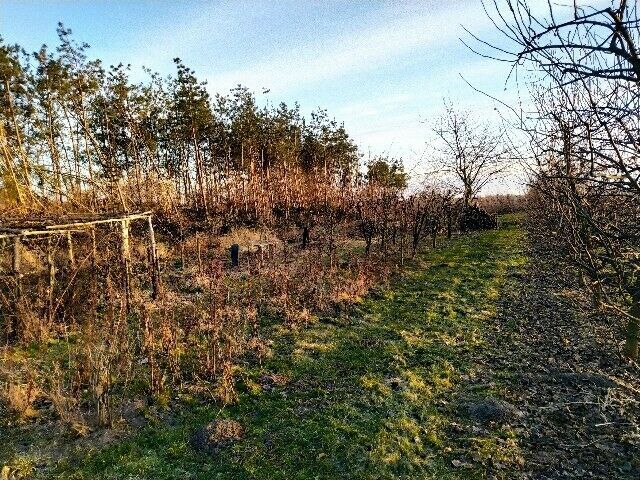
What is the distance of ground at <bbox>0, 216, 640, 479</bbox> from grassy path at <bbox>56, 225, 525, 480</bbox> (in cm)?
2

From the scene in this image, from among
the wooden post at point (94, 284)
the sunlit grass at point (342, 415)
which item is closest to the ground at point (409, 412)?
the sunlit grass at point (342, 415)

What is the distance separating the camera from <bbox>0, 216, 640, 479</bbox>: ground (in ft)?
15.8

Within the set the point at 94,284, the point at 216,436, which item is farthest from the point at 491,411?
Answer: the point at 94,284

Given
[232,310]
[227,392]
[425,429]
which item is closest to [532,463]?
[425,429]

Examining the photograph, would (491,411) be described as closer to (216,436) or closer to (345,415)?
(345,415)

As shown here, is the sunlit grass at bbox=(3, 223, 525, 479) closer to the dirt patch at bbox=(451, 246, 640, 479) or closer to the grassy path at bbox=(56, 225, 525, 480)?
the grassy path at bbox=(56, 225, 525, 480)

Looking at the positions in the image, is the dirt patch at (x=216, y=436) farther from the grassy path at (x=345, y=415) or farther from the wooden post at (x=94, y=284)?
the wooden post at (x=94, y=284)

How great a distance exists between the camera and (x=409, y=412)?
5.98m

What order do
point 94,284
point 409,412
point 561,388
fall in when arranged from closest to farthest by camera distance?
point 409,412
point 561,388
point 94,284

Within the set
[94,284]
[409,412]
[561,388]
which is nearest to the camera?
[409,412]

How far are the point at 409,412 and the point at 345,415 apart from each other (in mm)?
909

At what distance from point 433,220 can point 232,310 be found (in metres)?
14.0

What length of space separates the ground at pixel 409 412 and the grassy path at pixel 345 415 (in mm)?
18

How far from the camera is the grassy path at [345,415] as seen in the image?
4.80 metres
